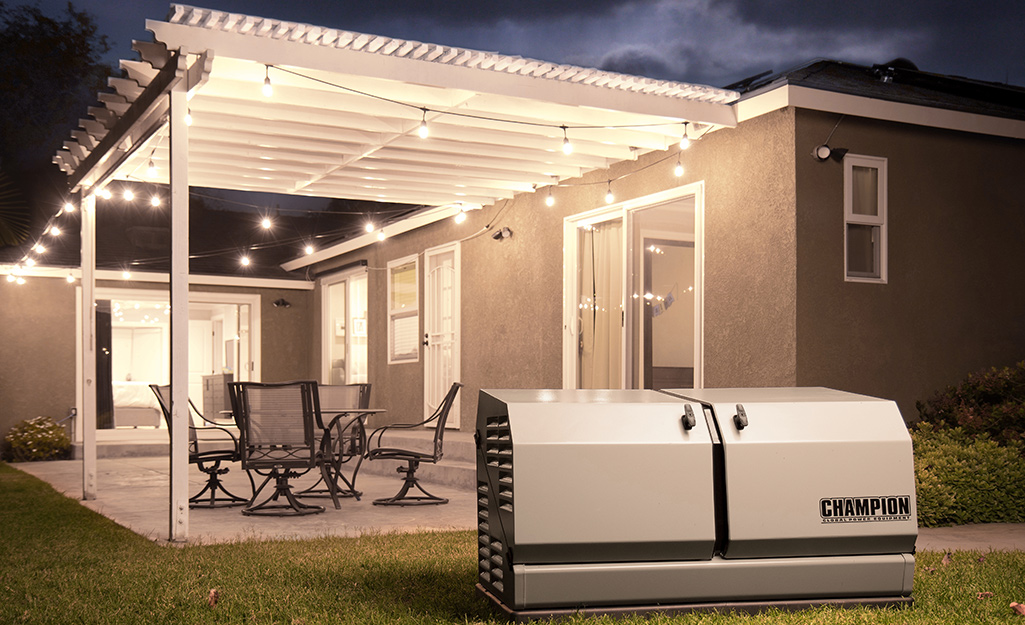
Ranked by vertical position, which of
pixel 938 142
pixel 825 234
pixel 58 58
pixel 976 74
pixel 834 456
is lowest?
pixel 834 456

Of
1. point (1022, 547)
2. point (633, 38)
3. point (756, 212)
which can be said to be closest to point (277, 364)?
point (756, 212)

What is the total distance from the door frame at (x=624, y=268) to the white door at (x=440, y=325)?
7.64ft

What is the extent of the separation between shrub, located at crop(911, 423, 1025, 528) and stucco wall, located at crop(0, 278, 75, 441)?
11.5 meters

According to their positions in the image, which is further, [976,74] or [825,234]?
[976,74]

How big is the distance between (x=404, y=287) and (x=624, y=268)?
4972 millimetres

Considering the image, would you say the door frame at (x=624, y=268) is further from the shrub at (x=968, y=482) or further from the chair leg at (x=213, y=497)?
the chair leg at (x=213, y=497)

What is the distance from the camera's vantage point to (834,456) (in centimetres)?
319

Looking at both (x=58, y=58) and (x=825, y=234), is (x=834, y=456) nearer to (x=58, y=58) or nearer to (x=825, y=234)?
(x=825, y=234)

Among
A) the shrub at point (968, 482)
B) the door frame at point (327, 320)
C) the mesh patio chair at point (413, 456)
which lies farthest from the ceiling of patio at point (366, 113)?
the door frame at point (327, 320)

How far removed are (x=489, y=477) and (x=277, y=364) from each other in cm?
1287

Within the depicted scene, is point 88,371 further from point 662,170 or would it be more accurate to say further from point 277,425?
point 662,170

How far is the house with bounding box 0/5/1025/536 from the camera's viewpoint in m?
6.12

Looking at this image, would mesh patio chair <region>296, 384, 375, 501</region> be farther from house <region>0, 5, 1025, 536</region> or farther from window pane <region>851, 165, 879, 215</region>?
window pane <region>851, 165, 879, 215</region>

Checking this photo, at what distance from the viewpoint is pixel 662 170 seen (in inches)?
312
